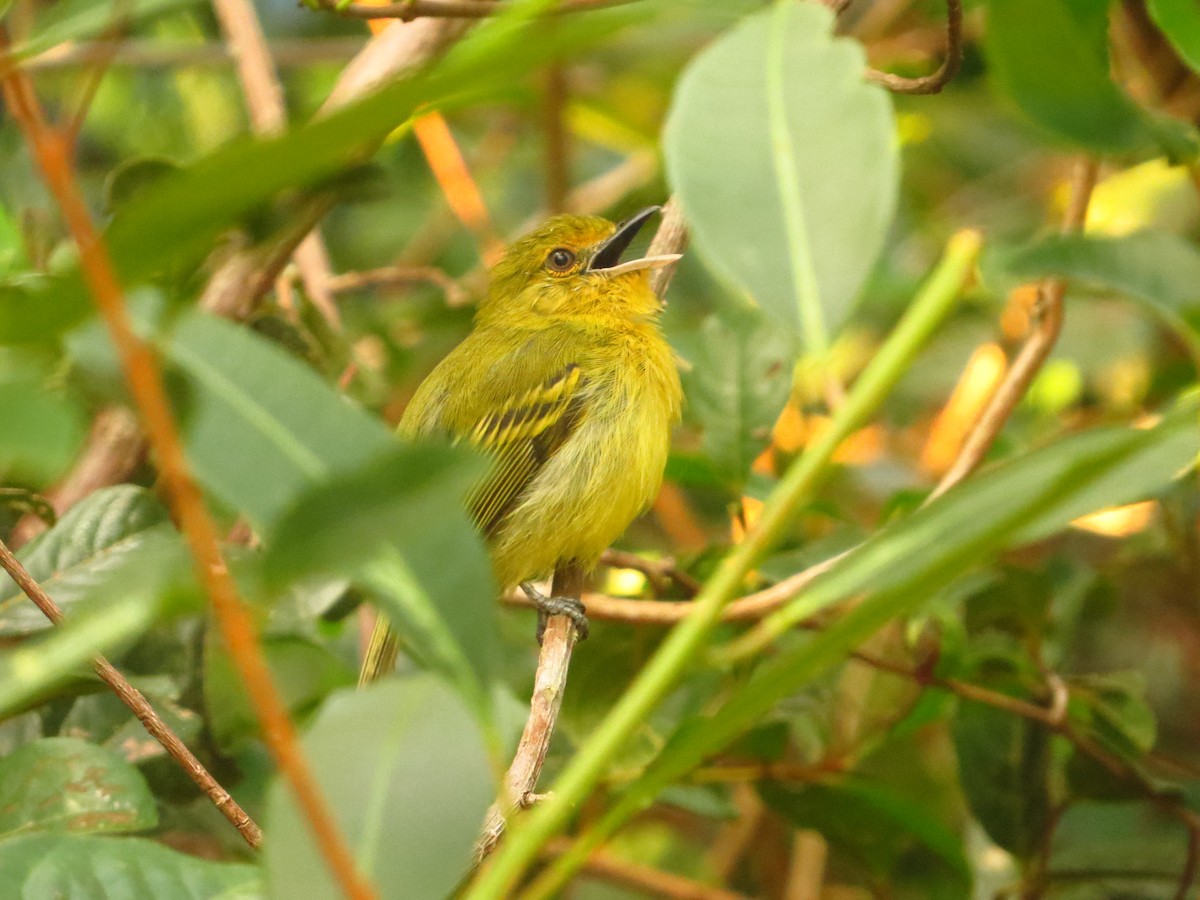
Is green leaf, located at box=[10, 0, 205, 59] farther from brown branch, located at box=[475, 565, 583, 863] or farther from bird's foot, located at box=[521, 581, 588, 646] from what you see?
bird's foot, located at box=[521, 581, 588, 646]

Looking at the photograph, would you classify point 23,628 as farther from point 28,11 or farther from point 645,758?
point 28,11

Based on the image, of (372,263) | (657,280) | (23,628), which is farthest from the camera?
(372,263)

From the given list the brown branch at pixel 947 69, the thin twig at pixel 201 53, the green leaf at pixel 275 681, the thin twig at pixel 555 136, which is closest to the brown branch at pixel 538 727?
the green leaf at pixel 275 681

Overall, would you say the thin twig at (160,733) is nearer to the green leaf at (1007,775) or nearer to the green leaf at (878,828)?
the green leaf at (878,828)

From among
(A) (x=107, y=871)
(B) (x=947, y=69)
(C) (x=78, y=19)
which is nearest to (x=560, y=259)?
(B) (x=947, y=69)

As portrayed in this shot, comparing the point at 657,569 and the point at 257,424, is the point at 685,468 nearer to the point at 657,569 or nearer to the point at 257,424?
the point at 657,569

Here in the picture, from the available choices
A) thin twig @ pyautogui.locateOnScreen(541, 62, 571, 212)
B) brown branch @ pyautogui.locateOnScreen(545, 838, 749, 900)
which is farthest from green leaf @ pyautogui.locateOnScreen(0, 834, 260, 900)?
thin twig @ pyautogui.locateOnScreen(541, 62, 571, 212)

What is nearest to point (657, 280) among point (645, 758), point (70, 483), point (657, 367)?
A: point (657, 367)
